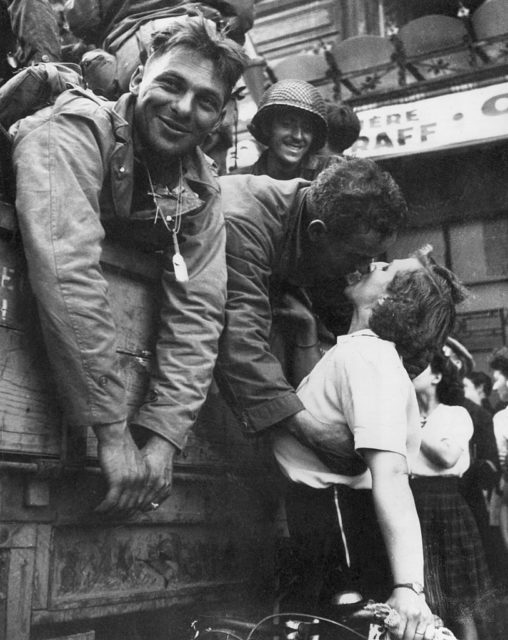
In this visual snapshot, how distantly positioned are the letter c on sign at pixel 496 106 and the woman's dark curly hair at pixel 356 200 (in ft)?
23.0

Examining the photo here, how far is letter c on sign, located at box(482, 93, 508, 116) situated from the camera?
30.5 feet

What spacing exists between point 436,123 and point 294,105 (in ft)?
20.0

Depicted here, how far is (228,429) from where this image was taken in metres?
2.97

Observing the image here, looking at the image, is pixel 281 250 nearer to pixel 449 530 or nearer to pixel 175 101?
pixel 175 101

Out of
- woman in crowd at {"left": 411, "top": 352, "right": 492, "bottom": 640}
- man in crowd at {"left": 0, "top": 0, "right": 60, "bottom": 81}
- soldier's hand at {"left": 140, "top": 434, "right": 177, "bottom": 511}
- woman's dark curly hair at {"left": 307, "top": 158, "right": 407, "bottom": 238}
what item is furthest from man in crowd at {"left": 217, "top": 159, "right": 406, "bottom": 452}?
woman in crowd at {"left": 411, "top": 352, "right": 492, "bottom": 640}

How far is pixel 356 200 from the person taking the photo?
3.02 m

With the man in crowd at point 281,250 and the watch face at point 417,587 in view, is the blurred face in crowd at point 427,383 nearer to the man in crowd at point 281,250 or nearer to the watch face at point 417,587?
the man in crowd at point 281,250

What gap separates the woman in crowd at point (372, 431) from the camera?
2393 millimetres

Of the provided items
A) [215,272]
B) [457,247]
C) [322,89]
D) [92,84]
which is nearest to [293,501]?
[215,272]

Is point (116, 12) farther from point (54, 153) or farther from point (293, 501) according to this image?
point (293, 501)

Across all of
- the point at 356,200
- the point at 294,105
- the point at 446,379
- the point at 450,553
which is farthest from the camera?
the point at 446,379

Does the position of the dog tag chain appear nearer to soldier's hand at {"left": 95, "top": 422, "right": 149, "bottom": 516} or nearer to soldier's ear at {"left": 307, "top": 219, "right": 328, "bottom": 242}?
soldier's hand at {"left": 95, "top": 422, "right": 149, "bottom": 516}

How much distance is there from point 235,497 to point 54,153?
5.13 feet

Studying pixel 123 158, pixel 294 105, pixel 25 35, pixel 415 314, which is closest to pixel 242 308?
pixel 415 314
